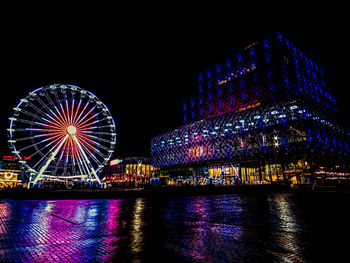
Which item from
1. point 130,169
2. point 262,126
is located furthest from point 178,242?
point 130,169

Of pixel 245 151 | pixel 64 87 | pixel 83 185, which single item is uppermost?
pixel 64 87

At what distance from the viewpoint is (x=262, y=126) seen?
52.1m

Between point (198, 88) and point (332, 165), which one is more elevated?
point (198, 88)

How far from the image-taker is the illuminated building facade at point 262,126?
46656mm

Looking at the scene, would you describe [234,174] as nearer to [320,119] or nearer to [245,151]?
[245,151]

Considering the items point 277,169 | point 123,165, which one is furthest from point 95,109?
point 123,165

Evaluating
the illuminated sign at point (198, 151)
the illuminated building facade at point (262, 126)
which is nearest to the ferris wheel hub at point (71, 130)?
the illuminated building facade at point (262, 126)

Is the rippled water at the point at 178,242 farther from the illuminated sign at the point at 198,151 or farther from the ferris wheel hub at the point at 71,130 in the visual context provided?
the illuminated sign at the point at 198,151

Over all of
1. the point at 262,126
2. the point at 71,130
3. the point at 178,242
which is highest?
the point at 262,126

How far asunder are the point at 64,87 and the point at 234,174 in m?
46.3

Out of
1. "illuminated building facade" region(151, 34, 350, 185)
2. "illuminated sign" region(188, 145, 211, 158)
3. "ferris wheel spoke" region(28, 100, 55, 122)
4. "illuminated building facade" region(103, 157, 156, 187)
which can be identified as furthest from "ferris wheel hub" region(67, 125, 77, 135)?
"illuminated building facade" region(103, 157, 156, 187)

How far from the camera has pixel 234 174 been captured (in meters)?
59.8

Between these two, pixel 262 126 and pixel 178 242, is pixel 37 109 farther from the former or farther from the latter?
pixel 262 126

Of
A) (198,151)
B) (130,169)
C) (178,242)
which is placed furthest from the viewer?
(130,169)
